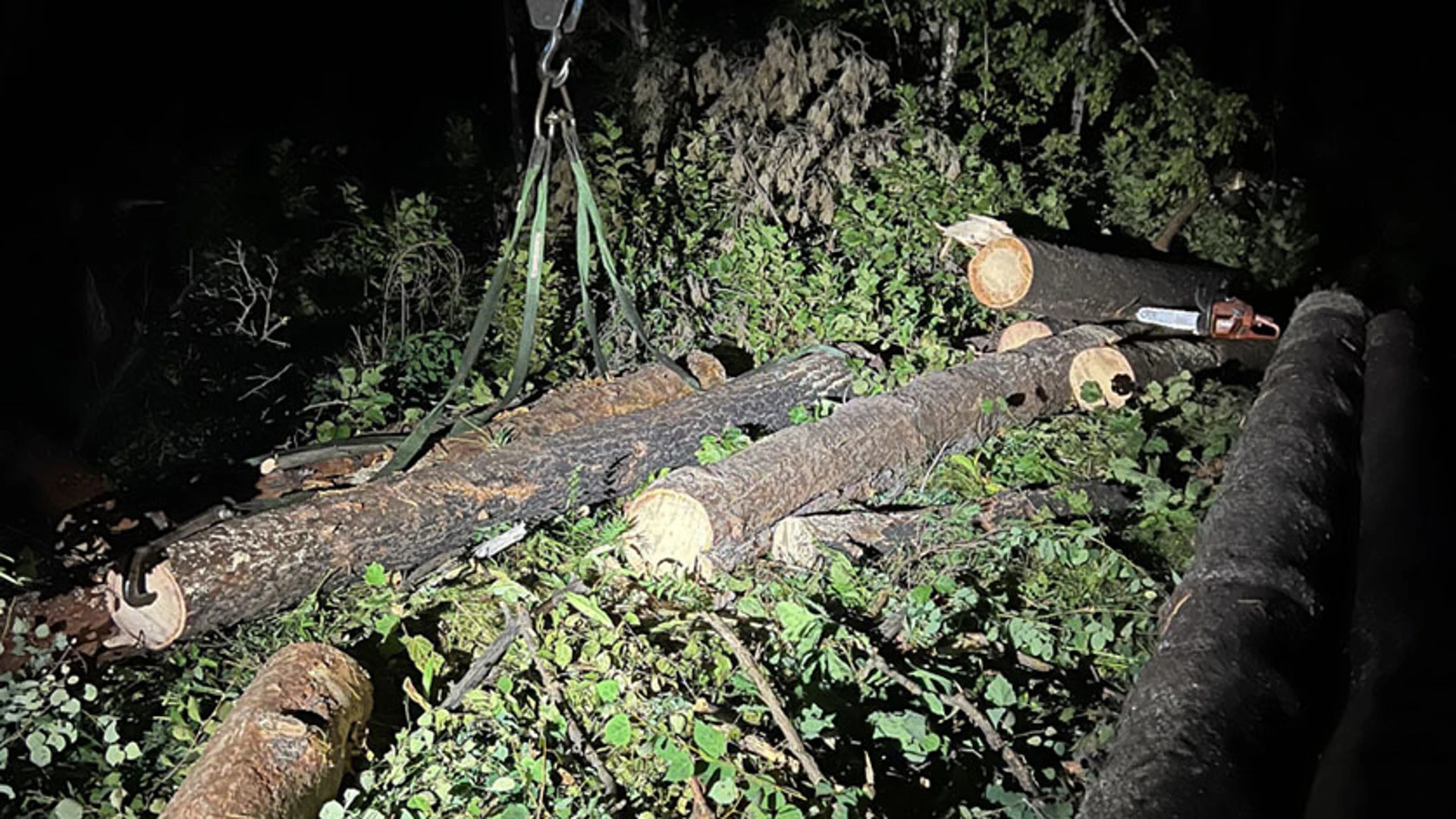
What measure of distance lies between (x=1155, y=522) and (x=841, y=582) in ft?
4.74

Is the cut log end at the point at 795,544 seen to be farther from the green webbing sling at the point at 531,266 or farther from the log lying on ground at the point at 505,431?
the log lying on ground at the point at 505,431

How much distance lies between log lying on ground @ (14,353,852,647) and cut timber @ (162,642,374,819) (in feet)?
1.97

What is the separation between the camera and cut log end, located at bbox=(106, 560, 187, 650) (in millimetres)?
3459

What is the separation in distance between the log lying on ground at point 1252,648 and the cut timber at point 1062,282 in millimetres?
1615

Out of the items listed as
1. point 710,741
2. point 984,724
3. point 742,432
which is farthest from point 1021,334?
point 710,741

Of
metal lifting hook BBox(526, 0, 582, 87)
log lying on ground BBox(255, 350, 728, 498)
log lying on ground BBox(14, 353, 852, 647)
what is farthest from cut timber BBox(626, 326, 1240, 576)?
metal lifting hook BBox(526, 0, 582, 87)

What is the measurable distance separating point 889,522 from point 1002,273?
2.32 metres

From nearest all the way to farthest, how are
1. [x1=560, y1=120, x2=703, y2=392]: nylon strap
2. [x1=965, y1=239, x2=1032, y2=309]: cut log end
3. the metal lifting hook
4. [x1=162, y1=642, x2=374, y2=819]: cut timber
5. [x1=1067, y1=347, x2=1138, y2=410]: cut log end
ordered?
1. [x1=162, y1=642, x2=374, y2=819]: cut timber
2. the metal lifting hook
3. [x1=560, y1=120, x2=703, y2=392]: nylon strap
4. [x1=1067, y1=347, x2=1138, y2=410]: cut log end
5. [x1=965, y1=239, x2=1032, y2=309]: cut log end

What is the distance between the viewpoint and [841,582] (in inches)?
152

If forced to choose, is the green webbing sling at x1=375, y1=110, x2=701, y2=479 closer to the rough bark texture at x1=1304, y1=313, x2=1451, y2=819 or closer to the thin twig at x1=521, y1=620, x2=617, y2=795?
the thin twig at x1=521, y1=620, x2=617, y2=795

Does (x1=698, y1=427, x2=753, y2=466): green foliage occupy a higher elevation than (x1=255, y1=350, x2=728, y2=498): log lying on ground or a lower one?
lower

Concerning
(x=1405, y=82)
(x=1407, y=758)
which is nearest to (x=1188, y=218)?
(x=1405, y=82)

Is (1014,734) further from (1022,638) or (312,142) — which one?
(312,142)

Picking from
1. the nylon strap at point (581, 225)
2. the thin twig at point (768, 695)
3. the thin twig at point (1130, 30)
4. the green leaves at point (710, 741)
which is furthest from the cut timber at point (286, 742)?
the thin twig at point (1130, 30)
